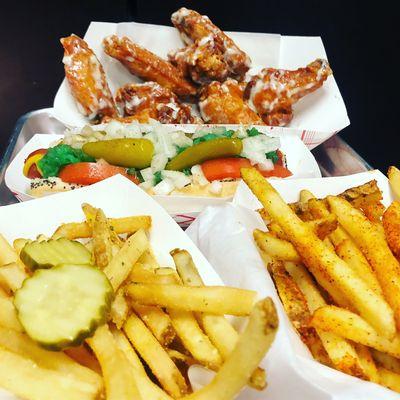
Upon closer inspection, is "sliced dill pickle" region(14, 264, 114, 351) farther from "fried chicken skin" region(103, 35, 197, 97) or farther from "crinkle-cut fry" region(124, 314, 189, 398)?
"fried chicken skin" region(103, 35, 197, 97)

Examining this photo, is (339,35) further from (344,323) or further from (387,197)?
(344,323)

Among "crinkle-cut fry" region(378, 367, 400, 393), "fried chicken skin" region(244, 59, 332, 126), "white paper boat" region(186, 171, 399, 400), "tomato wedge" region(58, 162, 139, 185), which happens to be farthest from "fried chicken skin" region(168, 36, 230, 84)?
"crinkle-cut fry" region(378, 367, 400, 393)

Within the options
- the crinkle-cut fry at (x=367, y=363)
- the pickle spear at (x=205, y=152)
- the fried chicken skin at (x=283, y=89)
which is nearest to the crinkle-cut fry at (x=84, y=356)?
the crinkle-cut fry at (x=367, y=363)

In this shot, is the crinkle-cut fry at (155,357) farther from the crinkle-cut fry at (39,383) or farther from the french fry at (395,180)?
the french fry at (395,180)

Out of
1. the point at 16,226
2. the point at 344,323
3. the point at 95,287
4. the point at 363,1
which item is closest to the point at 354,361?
the point at 344,323

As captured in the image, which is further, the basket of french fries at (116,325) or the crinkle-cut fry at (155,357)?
the crinkle-cut fry at (155,357)
